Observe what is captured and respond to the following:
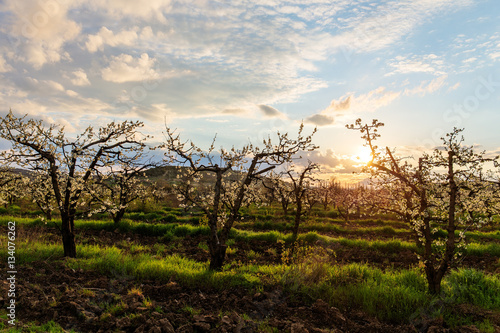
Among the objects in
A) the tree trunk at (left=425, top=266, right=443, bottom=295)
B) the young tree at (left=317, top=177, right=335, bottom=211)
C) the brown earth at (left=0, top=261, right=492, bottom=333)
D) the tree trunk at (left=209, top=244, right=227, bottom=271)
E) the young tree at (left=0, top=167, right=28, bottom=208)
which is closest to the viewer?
the brown earth at (left=0, top=261, right=492, bottom=333)

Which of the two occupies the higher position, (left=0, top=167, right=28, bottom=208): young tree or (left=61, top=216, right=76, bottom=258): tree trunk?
(left=0, top=167, right=28, bottom=208): young tree

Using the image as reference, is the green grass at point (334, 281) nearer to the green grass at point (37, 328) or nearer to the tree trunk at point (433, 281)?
the tree trunk at point (433, 281)

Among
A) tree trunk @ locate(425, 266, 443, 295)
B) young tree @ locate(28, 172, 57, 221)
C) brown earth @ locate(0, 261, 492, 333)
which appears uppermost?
young tree @ locate(28, 172, 57, 221)

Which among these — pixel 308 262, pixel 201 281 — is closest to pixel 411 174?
pixel 308 262

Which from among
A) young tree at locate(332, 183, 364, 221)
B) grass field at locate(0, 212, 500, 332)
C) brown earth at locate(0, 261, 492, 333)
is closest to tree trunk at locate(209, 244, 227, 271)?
grass field at locate(0, 212, 500, 332)

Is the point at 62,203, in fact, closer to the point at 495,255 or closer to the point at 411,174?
the point at 411,174

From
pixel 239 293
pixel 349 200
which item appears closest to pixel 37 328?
pixel 239 293

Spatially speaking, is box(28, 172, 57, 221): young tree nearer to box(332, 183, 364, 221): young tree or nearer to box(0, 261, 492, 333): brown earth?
box(0, 261, 492, 333): brown earth

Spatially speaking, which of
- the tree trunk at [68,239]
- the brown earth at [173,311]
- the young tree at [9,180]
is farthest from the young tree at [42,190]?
the brown earth at [173,311]

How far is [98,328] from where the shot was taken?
608 centimetres

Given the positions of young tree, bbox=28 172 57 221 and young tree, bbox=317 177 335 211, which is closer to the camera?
young tree, bbox=28 172 57 221

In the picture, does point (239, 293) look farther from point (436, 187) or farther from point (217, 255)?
point (436, 187)

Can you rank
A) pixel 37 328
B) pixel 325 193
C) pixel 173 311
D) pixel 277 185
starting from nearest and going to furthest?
pixel 37 328 < pixel 173 311 < pixel 277 185 < pixel 325 193

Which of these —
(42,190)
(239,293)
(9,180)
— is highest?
(9,180)
